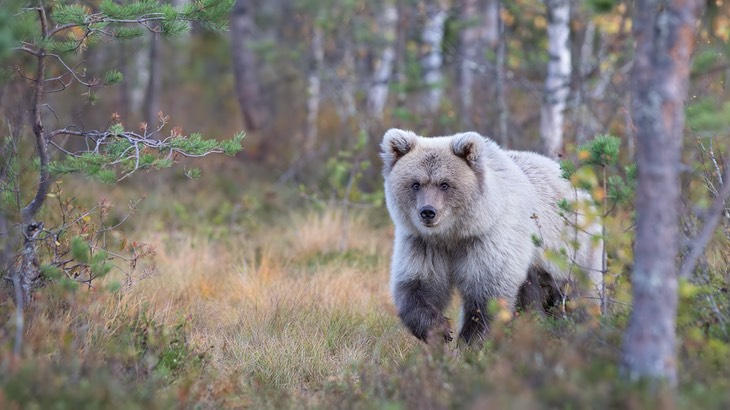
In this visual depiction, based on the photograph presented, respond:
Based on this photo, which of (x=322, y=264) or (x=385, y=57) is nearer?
(x=322, y=264)

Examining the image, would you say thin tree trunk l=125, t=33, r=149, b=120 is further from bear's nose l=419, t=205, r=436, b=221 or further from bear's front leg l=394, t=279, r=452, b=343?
bear's nose l=419, t=205, r=436, b=221

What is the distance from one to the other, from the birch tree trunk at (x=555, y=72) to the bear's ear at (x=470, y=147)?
4.12 metres

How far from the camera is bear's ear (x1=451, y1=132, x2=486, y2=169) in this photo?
5730 millimetres

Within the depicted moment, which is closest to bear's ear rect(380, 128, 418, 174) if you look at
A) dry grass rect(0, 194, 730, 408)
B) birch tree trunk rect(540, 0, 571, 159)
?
dry grass rect(0, 194, 730, 408)

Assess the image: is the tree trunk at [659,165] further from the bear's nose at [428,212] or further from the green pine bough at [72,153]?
the green pine bough at [72,153]

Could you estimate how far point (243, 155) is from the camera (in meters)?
14.2

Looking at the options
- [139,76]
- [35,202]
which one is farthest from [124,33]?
[139,76]

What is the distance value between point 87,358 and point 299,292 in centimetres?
260

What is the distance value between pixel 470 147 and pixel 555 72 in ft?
15.2

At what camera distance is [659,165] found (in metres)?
3.51

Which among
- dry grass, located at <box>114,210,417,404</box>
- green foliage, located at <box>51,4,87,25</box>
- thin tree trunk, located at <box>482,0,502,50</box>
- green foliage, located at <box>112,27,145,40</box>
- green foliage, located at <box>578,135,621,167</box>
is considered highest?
thin tree trunk, located at <box>482,0,502,50</box>

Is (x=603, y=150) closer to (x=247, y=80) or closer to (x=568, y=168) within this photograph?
(x=568, y=168)

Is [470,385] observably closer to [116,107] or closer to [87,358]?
[87,358]

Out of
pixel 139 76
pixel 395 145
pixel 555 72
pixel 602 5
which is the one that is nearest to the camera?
pixel 602 5
